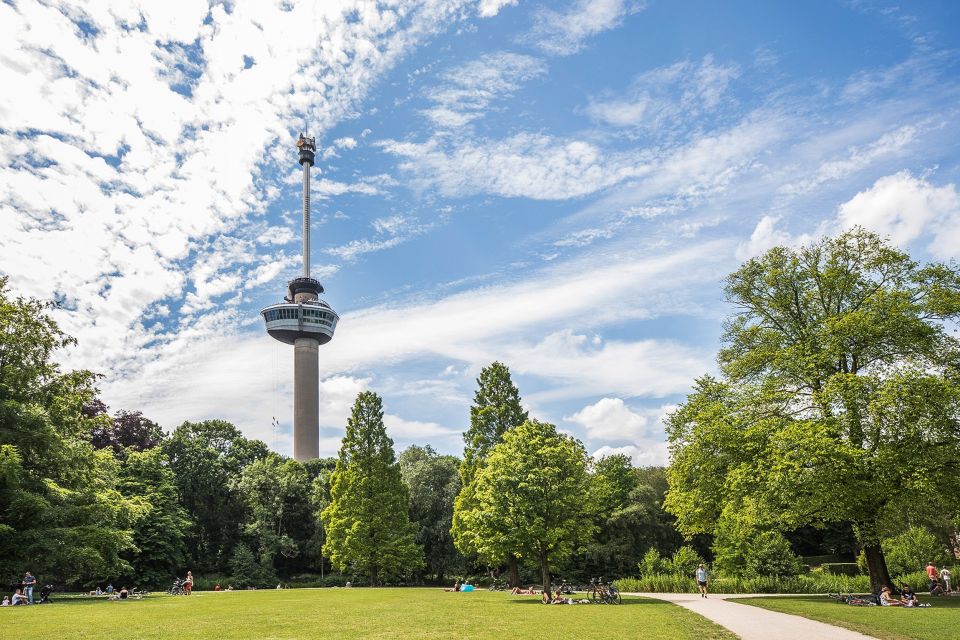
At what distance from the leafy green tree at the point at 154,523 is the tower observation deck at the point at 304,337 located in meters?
55.9

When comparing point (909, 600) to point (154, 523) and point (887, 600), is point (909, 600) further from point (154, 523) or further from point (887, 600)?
point (154, 523)

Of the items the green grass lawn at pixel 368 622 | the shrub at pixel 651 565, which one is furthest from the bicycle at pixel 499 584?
the green grass lawn at pixel 368 622

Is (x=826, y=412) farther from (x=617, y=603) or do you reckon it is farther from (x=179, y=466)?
(x=179, y=466)

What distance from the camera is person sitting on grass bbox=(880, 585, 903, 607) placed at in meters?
24.1

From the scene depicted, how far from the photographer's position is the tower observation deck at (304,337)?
380 ft

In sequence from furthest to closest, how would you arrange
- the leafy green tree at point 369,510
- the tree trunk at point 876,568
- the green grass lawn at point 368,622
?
the leafy green tree at point 369,510 → the tree trunk at point 876,568 → the green grass lawn at point 368,622

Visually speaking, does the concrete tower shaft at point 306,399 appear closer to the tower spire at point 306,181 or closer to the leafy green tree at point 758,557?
the tower spire at point 306,181

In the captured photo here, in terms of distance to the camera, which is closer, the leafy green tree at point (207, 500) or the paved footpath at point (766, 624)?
the paved footpath at point (766, 624)

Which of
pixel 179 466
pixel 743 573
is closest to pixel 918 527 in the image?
pixel 743 573

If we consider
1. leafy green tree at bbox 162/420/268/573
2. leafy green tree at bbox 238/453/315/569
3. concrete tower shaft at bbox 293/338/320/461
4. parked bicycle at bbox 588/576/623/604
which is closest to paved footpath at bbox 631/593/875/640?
parked bicycle at bbox 588/576/623/604

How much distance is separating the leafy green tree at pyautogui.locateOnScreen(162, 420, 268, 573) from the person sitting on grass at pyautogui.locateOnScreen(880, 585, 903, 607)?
56.9 m

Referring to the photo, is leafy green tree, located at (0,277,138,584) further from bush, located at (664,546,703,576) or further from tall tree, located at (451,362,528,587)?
bush, located at (664,546,703,576)

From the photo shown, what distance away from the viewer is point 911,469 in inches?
952

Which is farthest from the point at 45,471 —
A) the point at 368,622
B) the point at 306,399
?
the point at 306,399
